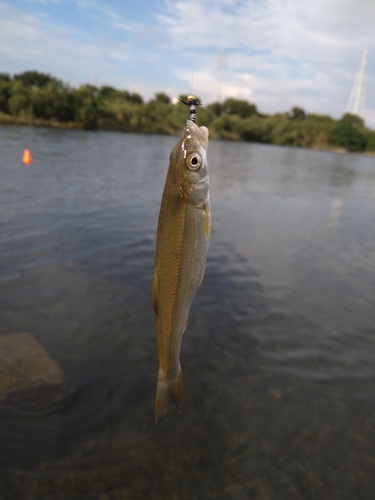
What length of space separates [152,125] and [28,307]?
268 feet

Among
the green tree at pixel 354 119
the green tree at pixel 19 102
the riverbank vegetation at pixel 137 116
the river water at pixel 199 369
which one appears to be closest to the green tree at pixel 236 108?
the riverbank vegetation at pixel 137 116

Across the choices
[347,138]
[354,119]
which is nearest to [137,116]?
[347,138]

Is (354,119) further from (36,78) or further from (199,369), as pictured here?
(199,369)

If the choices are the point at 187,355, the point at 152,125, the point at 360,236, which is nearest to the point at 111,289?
the point at 187,355

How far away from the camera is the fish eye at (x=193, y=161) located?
255 cm

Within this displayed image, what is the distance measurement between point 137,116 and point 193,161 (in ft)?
278

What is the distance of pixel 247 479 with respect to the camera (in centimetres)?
422

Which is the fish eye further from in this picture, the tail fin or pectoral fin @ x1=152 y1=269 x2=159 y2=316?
the tail fin

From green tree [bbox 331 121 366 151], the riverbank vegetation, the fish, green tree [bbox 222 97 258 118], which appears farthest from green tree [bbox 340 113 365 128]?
the fish

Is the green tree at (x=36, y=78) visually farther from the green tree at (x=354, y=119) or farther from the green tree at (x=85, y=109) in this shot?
the green tree at (x=354, y=119)

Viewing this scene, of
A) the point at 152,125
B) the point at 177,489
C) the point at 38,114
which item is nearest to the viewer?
the point at 177,489

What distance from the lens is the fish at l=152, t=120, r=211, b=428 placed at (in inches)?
101

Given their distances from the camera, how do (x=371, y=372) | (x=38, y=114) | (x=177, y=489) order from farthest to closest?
(x=38, y=114)
(x=371, y=372)
(x=177, y=489)

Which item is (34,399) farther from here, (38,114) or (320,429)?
(38,114)
